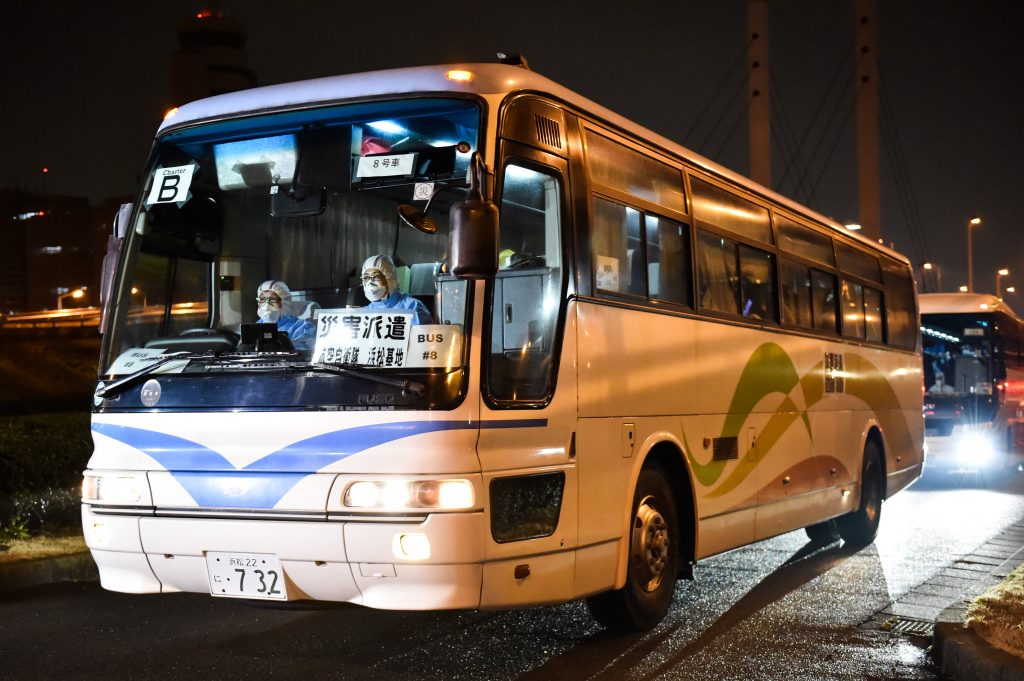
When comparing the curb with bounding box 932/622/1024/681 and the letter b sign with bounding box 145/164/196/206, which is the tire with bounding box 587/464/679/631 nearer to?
the curb with bounding box 932/622/1024/681

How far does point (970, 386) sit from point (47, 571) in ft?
57.0

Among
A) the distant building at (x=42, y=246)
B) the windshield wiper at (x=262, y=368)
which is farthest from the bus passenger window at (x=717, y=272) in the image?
the distant building at (x=42, y=246)

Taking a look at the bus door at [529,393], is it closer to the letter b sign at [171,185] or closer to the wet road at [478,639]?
the wet road at [478,639]

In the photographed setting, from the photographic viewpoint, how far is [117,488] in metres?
6.36

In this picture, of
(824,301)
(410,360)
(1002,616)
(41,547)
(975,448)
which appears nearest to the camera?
(410,360)

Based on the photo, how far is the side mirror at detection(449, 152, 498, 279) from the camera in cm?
558

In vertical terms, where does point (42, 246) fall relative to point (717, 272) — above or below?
above

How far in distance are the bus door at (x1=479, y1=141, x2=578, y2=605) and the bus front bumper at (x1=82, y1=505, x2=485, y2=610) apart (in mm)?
189

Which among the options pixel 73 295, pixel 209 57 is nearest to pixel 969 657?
pixel 73 295

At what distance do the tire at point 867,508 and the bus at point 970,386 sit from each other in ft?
28.9

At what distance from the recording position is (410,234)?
6.81 m

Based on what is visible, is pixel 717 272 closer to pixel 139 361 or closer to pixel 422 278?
pixel 422 278

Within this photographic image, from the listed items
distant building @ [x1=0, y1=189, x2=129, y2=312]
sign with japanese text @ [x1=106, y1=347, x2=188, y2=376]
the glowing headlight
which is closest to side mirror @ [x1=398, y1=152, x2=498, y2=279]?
sign with japanese text @ [x1=106, y1=347, x2=188, y2=376]

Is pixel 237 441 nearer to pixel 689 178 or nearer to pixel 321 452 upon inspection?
pixel 321 452
